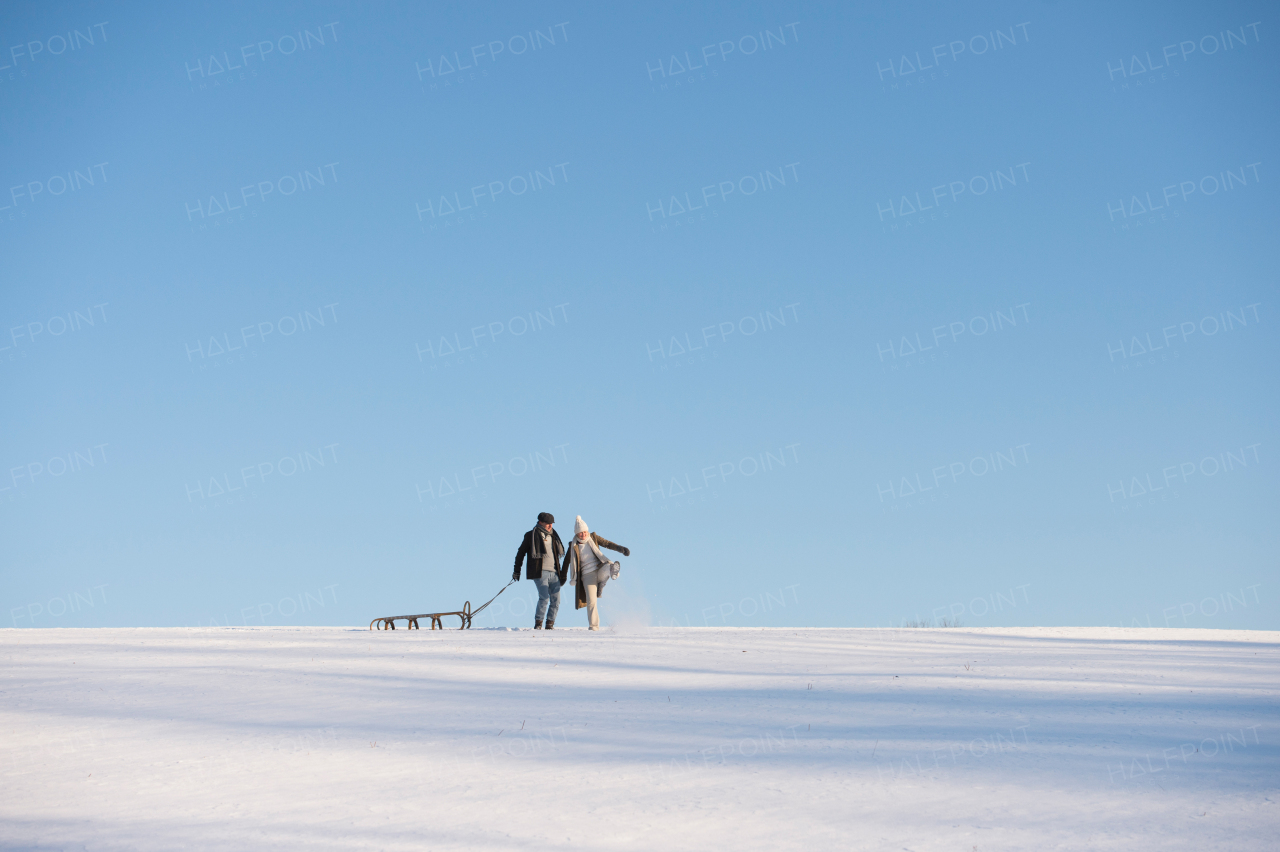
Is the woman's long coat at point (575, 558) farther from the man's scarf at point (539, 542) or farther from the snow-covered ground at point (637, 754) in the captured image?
the snow-covered ground at point (637, 754)

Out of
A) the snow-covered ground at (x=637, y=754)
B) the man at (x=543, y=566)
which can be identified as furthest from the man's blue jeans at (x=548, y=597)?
the snow-covered ground at (x=637, y=754)

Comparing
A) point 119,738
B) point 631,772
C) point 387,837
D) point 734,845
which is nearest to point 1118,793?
point 734,845

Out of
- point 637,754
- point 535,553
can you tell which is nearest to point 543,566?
point 535,553

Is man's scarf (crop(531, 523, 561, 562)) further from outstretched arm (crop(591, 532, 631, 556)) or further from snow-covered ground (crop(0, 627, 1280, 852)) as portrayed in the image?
snow-covered ground (crop(0, 627, 1280, 852))

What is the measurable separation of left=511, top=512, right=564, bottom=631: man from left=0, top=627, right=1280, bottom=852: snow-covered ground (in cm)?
722

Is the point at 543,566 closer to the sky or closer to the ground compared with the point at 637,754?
closer to the sky

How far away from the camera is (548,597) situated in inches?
725

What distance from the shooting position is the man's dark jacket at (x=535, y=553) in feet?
60.2

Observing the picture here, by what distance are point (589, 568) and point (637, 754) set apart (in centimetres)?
1235

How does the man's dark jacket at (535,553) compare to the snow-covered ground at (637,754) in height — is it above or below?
above

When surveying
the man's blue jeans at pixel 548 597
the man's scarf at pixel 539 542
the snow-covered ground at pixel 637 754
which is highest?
the man's scarf at pixel 539 542

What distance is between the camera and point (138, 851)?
4.70m

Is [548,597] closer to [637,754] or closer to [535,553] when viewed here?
[535,553]

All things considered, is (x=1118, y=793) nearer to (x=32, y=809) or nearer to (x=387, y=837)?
(x=387, y=837)
